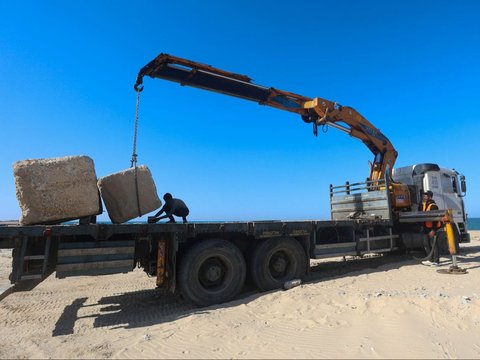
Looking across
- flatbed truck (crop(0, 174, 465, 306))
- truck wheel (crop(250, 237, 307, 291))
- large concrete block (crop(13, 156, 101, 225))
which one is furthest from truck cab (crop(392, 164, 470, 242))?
large concrete block (crop(13, 156, 101, 225))

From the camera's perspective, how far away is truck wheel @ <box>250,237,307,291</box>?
7109 millimetres

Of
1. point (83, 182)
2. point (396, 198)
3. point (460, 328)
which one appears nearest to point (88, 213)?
point (83, 182)

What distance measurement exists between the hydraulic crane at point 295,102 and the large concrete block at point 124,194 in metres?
3.02

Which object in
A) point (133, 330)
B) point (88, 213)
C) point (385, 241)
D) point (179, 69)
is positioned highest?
point (179, 69)

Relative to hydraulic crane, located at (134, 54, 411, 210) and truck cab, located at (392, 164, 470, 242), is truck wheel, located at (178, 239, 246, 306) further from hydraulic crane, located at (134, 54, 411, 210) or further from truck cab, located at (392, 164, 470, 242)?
truck cab, located at (392, 164, 470, 242)

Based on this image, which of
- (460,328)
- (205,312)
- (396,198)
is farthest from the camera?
(396,198)

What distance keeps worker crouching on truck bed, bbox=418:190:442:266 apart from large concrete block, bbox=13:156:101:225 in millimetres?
9301

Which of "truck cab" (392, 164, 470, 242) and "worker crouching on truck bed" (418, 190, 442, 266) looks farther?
"truck cab" (392, 164, 470, 242)

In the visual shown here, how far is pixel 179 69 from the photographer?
29.6 ft

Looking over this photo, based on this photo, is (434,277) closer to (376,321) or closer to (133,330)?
(376,321)

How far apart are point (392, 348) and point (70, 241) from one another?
507cm

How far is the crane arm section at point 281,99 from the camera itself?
29.0 ft

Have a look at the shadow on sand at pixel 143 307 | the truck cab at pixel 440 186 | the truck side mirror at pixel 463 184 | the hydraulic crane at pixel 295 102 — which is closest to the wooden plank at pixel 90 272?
the shadow on sand at pixel 143 307

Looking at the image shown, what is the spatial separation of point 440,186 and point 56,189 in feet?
40.3
